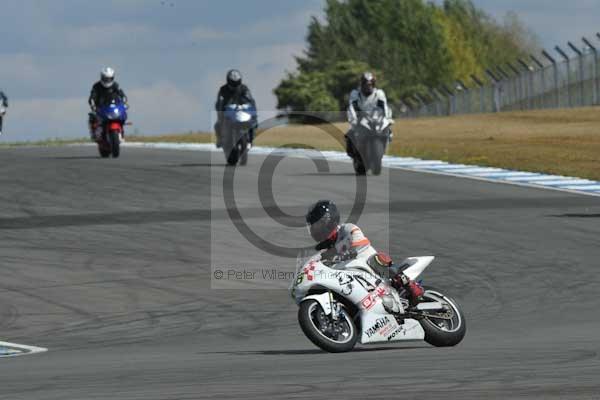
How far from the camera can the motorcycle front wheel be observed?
10.7 metres

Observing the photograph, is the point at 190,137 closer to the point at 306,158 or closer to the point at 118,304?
the point at 306,158

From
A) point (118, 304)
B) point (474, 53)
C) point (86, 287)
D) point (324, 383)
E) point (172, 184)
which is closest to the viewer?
point (324, 383)

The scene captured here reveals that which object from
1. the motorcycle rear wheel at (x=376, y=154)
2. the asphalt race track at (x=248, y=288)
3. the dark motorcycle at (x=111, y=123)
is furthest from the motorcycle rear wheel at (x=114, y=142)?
the motorcycle rear wheel at (x=376, y=154)

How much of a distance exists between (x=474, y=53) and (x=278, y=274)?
132m

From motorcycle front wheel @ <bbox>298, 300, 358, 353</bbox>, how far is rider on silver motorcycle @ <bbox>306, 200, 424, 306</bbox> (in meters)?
0.49

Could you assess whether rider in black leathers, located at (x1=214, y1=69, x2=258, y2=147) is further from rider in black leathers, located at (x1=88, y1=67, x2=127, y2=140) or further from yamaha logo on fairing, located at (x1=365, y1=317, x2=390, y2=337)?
yamaha logo on fairing, located at (x1=365, y1=317, x2=390, y2=337)

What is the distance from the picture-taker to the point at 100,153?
109 ft

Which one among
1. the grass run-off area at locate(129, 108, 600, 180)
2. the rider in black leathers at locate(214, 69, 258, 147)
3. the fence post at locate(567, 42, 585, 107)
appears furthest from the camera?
the fence post at locate(567, 42, 585, 107)

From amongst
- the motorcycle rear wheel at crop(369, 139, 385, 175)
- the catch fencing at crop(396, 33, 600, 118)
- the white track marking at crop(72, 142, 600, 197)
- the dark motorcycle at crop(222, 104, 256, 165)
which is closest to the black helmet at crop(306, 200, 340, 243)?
the white track marking at crop(72, 142, 600, 197)

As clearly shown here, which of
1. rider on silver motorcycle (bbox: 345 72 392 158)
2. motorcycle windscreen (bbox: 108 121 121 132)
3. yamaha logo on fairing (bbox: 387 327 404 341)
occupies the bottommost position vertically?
yamaha logo on fairing (bbox: 387 327 404 341)

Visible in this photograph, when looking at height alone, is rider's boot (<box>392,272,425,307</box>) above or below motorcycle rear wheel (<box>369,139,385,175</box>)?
below

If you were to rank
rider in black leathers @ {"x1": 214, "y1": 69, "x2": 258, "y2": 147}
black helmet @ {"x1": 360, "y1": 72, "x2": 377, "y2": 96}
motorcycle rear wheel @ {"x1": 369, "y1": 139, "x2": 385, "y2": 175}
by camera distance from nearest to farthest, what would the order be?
black helmet @ {"x1": 360, "y1": 72, "x2": 377, "y2": 96} → motorcycle rear wheel @ {"x1": 369, "y1": 139, "x2": 385, "y2": 175} → rider in black leathers @ {"x1": 214, "y1": 69, "x2": 258, "y2": 147}

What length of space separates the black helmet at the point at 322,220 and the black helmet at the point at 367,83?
15425 millimetres

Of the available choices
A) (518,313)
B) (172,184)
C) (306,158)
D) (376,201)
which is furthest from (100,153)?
(518,313)
